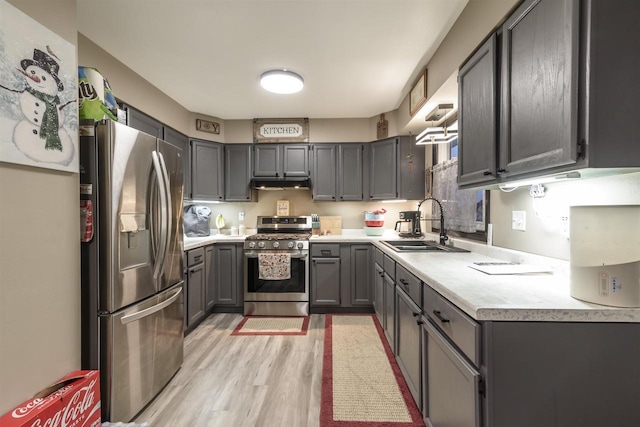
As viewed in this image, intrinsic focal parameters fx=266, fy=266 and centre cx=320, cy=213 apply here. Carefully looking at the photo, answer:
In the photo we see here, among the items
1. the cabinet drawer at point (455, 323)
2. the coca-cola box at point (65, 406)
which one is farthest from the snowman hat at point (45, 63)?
the cabinet drawer at point (455, 323)

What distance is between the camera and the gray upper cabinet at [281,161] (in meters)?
3.67

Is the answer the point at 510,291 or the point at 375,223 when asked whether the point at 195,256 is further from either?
the point at 510,291

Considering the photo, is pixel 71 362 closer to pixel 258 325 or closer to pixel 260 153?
pixel 258 325

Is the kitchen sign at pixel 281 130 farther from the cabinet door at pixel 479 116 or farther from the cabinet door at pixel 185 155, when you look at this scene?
the cabinet door at pixel 479 116

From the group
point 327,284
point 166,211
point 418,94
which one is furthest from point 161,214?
point 418,94

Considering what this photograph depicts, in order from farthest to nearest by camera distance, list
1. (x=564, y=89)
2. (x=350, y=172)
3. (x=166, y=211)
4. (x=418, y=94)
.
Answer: (x=350, y=172), (x=418, y=94), (x=166, y=211), (x=564, y=89)

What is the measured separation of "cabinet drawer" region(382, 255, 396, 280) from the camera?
214cm

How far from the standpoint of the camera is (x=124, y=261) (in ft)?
4.97

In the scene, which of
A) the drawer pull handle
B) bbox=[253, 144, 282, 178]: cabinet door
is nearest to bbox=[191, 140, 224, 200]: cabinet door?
bbox=[253, 144, 282, 178]: cabinet door

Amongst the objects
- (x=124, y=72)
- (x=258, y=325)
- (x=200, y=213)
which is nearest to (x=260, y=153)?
(x=200, y=213)

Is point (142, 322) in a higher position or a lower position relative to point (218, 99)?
lower

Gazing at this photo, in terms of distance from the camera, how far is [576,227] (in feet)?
2.96

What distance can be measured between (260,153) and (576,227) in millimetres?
3394

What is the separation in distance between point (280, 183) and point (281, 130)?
0.75 m
